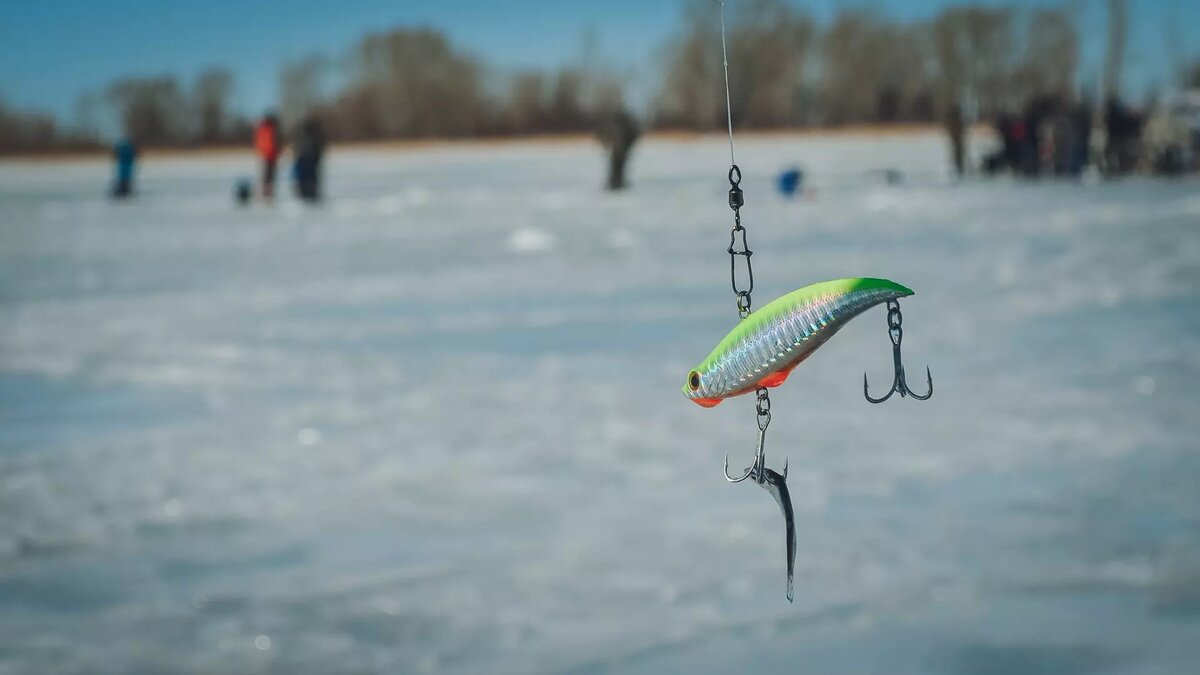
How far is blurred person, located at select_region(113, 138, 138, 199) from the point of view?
2908 cm

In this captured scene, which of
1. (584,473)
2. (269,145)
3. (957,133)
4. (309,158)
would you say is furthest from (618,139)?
(584,473)

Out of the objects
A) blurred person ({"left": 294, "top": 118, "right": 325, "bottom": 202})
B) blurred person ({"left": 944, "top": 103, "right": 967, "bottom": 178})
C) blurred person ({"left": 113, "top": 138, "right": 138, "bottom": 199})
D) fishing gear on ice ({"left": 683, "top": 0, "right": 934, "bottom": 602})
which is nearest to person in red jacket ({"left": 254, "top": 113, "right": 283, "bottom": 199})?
blurred person ({"left": 294, "top": 118, "right": 325, "bottom": 202})

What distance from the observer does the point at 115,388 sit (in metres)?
10.0

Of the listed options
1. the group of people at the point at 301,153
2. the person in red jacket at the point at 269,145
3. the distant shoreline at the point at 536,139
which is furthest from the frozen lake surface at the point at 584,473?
the distant shoreline at the point at 536,139

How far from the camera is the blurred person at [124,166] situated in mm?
29078

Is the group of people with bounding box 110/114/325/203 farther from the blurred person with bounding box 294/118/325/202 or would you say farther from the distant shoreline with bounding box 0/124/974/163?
the distant shoreline with bounding box 0/124/974/163

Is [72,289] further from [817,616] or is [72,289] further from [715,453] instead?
[817,616]

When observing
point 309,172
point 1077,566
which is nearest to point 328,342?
point 1077,566

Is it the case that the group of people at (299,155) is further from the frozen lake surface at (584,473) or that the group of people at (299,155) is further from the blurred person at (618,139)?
the frozen lake surface at (584,473)

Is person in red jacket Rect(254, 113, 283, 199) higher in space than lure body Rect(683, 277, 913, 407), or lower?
higher

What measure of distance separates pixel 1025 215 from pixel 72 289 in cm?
1411

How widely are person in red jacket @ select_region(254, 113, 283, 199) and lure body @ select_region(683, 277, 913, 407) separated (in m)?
27.1

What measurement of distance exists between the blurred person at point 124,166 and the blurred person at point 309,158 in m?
4.43

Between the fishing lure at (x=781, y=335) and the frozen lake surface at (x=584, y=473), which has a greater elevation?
the fishing lure at (x=781, y=335)
